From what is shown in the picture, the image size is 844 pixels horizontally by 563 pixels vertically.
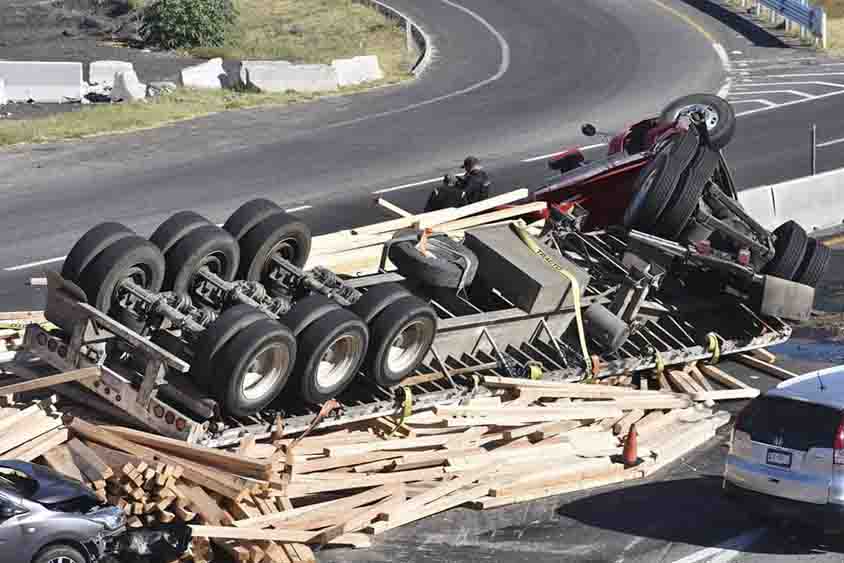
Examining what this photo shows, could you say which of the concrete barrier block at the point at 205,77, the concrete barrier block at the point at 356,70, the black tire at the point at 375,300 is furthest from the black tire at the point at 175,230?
the concrete barrier block at the point at 356,70

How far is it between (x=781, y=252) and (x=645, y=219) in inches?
64.4

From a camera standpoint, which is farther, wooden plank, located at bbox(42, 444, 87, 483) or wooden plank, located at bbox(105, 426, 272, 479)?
wooden plank, located at bbox(42, 444, 87, 483)

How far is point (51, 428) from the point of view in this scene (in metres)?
12.4

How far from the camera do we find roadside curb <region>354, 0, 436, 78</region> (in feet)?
124

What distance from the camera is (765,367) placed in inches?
673

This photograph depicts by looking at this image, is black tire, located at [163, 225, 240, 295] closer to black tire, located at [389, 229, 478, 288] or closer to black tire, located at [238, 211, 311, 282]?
black tire, located at [238, 211, 311, 282]

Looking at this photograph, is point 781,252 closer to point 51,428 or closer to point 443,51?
point 51,428

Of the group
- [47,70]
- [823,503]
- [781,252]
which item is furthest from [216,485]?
[47,70]

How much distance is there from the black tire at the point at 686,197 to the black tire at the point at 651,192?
0.25 ft

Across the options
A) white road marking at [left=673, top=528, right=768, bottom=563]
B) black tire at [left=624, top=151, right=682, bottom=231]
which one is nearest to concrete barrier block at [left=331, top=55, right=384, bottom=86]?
black tire at [left=624, top=151, right=682, bottom=231]

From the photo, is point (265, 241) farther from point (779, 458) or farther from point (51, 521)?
point (779, 458)

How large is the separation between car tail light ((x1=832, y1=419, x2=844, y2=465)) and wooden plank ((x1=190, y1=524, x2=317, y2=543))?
4258 mm

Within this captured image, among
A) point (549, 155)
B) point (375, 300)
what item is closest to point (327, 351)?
point (375, 300)

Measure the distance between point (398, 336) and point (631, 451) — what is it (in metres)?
2.52
